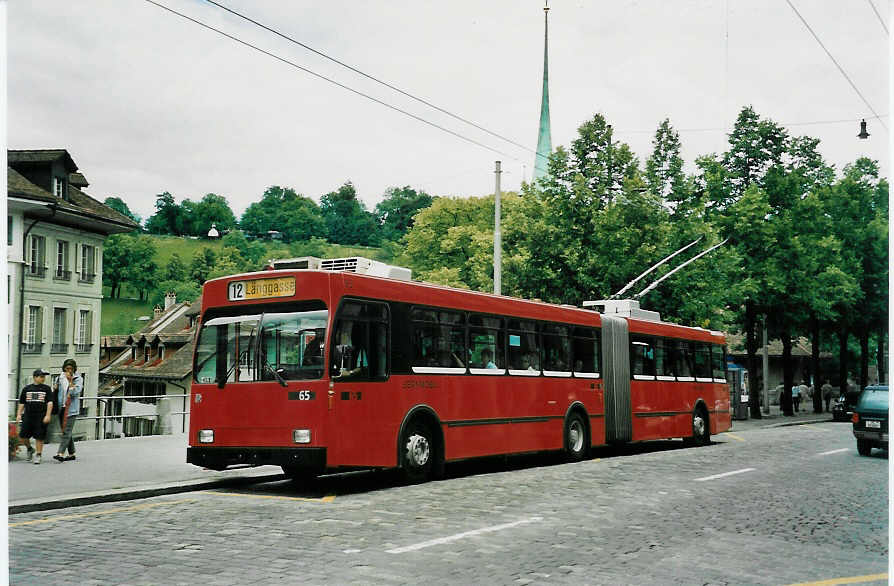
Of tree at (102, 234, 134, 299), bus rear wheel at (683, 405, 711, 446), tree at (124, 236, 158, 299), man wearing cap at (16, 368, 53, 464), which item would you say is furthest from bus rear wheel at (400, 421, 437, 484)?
tree at (124, 236, 158, 299)

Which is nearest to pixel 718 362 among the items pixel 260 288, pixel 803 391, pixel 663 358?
pixel 663 358

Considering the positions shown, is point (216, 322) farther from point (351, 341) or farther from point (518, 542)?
point (518, 542)

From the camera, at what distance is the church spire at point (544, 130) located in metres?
14.5

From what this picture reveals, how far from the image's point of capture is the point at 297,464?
1225 centimetres

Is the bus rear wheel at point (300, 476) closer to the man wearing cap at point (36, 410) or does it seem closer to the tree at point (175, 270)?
the man wearing cap at point (36, 410)

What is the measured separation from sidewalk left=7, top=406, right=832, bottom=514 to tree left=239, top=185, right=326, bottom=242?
Result: 4275 centimetres

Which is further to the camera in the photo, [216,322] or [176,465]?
[176,465]

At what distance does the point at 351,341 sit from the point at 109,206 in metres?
32.1

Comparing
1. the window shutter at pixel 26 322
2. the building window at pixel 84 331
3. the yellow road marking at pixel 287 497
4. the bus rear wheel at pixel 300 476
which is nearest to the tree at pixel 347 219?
the building window at pixel 84 331

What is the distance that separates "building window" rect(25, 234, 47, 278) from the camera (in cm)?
3528

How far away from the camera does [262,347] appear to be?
12.8 metres

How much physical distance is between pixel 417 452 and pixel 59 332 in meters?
26.8

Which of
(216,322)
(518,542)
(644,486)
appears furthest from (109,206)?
(518,542)

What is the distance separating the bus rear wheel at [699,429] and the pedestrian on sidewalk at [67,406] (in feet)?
47.1
